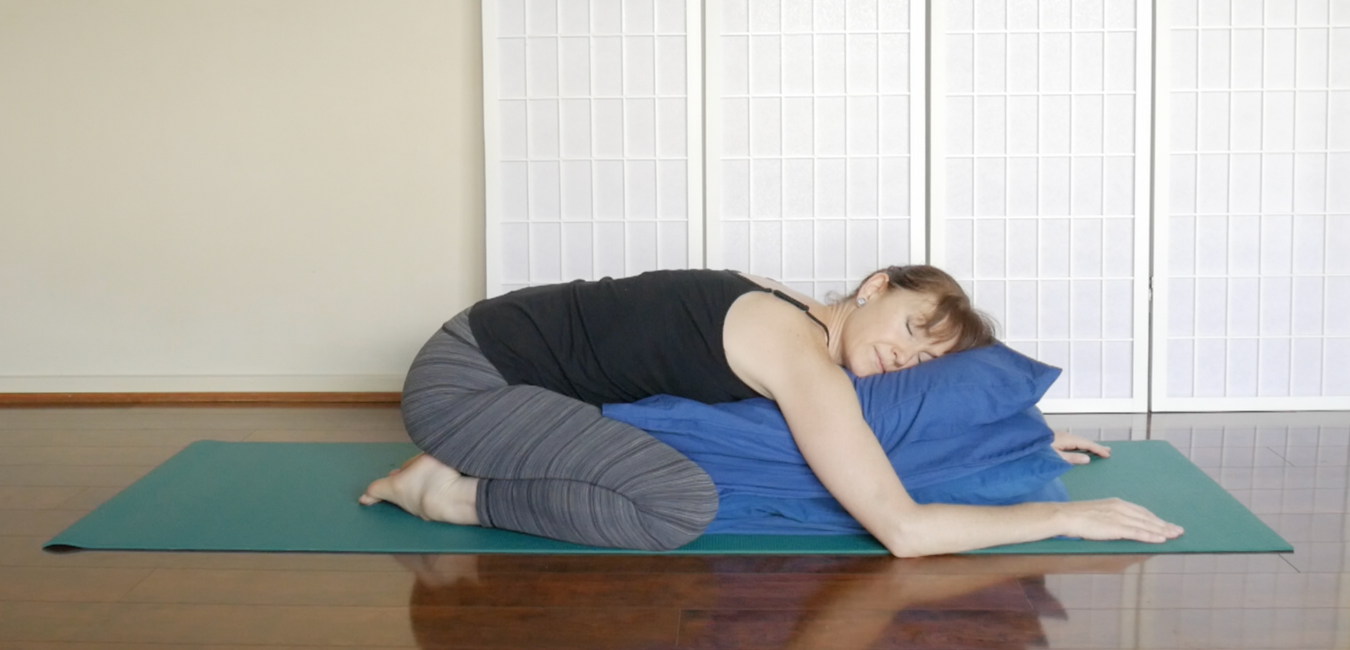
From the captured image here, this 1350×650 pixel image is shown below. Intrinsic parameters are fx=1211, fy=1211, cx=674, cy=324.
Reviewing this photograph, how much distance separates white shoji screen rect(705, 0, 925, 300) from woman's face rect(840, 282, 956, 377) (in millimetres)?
1386

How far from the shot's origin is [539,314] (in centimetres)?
241

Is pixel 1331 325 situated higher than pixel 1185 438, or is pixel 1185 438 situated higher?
pixel 1331 325

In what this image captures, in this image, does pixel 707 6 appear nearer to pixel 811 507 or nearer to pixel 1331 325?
pixel 811 507

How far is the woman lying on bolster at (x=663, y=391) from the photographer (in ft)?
7.24

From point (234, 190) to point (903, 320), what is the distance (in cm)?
250

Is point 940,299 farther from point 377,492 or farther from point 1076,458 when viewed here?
point 377,492

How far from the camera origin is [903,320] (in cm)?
229

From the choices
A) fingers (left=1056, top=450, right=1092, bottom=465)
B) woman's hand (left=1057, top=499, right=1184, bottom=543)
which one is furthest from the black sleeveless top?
fingers (left=1056, top=450, right=1092, bottom=465)

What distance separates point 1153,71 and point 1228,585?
1974 millimetres

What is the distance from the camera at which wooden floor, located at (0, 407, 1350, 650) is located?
195 centimetres

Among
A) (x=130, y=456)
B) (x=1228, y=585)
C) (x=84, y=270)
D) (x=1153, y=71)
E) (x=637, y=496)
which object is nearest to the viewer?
(x=1228, y=585)

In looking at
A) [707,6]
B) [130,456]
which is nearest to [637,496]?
[130,456]

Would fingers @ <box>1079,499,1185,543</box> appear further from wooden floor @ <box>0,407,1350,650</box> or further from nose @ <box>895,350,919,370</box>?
nose @ <box>895,350,919,370</box>

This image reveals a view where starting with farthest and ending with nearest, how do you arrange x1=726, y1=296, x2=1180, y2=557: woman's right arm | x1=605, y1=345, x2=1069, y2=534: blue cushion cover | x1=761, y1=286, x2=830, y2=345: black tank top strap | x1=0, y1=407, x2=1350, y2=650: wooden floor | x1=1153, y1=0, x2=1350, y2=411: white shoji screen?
1. x1=1153, y1=0, x2=1350, y2=411: white shoji screen
2. x1=605, y1=345, x2=1069, y2=534: blue cushion cover
3. x1=761, y1=286, x2=830, y2=345: black tank top strap
4. x1=726, y1=296, x2=1180, y2=557: woman's right arm
5. x1=0, y1=407, x2=1350, y2=650: wooden floor
